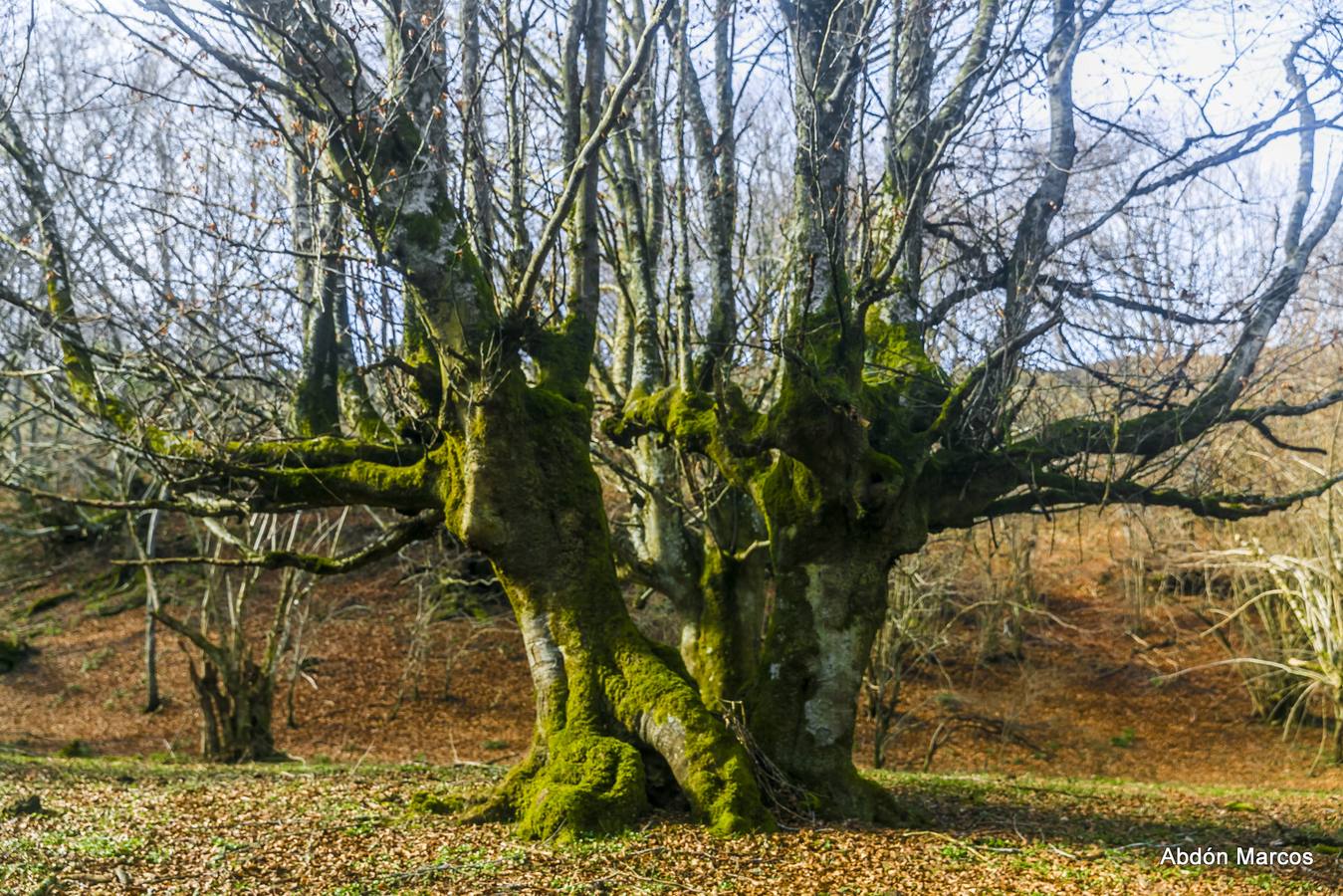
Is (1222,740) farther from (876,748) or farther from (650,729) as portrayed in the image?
(650,729)

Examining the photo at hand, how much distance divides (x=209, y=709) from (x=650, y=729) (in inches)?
A: 350

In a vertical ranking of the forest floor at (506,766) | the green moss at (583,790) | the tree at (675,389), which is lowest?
the forest floor at (506,766)

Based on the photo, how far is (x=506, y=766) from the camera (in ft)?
44.8

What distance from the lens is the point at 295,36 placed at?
22.6 ft

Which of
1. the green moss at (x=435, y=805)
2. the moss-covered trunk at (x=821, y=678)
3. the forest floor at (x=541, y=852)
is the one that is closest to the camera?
the forest floor at (x=541, y=852)

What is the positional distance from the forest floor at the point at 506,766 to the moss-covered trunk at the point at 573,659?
1.12 feet

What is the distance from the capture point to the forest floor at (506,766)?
588 centimetres

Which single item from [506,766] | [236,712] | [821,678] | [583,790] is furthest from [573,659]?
[236,712]

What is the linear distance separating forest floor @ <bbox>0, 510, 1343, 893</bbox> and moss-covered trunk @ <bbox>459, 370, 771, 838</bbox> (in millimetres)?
341

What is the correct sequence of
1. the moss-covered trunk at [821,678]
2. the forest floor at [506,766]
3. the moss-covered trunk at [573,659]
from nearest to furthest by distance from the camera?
the forest floor at [506,766]
the moss-covered trunk at [573,659]
the moss-covered trunk at [821,678]

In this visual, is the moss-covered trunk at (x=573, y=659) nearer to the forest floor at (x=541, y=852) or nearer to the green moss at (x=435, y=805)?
the forest floor at (x=541, y=852)

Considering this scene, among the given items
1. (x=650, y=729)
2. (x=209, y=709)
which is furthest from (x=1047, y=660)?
(x=650, y=729)

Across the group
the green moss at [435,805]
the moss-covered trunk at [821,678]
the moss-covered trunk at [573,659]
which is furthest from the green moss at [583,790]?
the moss-covered trunk at [821,678]

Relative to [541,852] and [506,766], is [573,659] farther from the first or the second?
[506,766]
